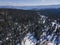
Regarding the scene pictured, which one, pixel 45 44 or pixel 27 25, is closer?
pixel 45 44

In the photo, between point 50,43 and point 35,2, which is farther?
point 35,2

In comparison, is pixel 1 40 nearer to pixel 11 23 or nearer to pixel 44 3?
pixel 11 23

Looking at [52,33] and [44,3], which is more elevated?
[44,3]

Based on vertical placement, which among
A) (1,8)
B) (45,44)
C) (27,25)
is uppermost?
(1,8)

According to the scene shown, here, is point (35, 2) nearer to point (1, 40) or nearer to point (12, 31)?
point (12, 31)

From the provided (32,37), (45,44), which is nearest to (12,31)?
(32,37)

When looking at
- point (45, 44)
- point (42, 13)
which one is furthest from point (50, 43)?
point (42, 13)
